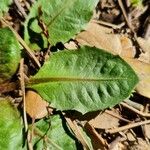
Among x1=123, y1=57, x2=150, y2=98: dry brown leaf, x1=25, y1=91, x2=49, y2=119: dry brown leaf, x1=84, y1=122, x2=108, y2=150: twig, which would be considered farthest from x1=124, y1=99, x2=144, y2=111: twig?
x1=25, y1=91, x2=49, y2=119: dry brown leaf

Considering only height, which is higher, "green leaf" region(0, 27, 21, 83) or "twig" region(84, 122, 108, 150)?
"green leaf" region(0, 27, 21, 83)

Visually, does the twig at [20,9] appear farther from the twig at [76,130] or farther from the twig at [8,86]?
the twig at [76,130]

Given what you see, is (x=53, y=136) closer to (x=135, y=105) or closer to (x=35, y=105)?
(x=35, y=105)

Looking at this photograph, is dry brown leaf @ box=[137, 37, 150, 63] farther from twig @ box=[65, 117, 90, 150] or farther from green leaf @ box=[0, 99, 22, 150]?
green leaf @ box=[0, 99, 22, 150]

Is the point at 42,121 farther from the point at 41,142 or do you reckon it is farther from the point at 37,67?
the point at 37,67

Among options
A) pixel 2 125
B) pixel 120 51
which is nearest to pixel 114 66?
pixel 120 51
